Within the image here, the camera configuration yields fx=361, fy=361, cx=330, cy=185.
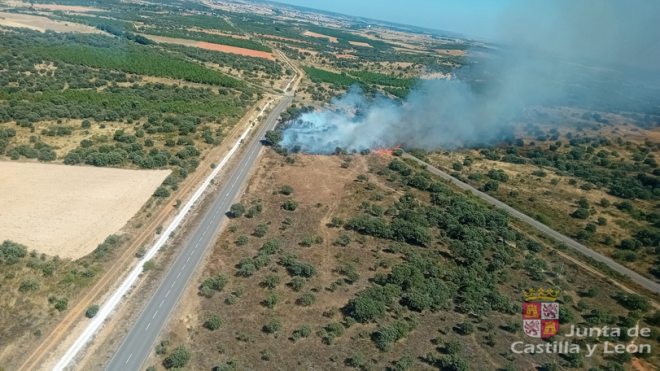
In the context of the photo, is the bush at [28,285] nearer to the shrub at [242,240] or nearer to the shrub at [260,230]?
the shrub at [242,240]

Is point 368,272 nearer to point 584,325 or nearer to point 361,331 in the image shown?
point 361,331

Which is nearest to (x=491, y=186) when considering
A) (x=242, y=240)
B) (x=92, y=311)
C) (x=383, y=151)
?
(x=383, y=151)

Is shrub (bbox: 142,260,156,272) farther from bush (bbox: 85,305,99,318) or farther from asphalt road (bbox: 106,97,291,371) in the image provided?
bush (bbox: 85,305,99,318)

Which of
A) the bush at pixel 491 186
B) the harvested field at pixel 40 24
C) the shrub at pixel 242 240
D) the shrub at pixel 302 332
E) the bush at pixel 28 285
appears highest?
the harvested field at pixel 40 24

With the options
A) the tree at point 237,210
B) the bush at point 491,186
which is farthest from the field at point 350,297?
the bush at point 491,186

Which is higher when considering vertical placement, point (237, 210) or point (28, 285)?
point (237, 210)

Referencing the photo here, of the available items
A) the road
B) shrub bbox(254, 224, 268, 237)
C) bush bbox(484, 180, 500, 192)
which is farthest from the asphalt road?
bush bbox(484, 180, 500, 192)

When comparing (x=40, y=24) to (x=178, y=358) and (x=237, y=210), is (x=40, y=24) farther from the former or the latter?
(x=178, y=358)

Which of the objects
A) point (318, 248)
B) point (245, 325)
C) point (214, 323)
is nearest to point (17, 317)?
point (214, 323)
